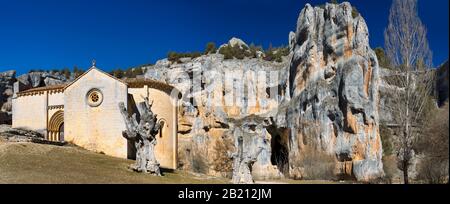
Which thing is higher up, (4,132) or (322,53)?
(322,53)

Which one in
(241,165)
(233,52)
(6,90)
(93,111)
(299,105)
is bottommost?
(241,165)

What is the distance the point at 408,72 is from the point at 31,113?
111 feet

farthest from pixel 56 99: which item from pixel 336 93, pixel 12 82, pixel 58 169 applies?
pixel 336 93

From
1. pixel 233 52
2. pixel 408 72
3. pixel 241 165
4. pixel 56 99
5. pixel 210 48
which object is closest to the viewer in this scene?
Result: pixel 408 72

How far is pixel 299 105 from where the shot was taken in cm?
5059

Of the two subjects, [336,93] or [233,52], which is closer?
[336,93]

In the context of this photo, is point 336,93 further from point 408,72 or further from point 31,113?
point 31,113

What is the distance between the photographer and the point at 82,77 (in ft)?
133

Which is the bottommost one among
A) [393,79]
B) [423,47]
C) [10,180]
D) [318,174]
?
[318,174]

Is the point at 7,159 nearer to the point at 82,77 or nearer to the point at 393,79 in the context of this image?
the point at 82,77

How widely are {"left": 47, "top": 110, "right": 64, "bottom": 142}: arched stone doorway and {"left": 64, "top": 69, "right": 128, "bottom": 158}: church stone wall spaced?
2195 mm

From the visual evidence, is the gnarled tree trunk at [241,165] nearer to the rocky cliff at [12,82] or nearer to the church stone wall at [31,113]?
the church stone wall at [31,113]
